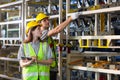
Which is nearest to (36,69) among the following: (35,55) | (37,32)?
(35,55)

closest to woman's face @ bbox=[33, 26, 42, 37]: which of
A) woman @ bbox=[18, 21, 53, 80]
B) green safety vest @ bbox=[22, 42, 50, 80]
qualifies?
woman @ bbox=[18, 21, 53, 80]

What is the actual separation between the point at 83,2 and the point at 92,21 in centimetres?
44

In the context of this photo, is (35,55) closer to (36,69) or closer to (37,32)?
(36,69)

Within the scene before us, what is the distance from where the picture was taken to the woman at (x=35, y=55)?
3514 millimetres

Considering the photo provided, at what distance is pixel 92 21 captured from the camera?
4465 millimetres

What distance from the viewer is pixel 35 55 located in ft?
11.6

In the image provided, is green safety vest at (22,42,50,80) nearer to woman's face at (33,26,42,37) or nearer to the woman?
the woman

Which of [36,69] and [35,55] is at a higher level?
[35,55]

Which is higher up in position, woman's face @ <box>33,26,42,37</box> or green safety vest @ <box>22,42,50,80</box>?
woman's face @ <box>33,26,42,37</box>

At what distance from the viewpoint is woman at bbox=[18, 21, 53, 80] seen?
351cm

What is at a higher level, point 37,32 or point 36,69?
point 37,32

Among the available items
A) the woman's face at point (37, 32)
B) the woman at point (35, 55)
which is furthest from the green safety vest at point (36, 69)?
the woman's face at point (37, 32)

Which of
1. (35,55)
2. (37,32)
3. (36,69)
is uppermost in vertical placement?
(37,32)

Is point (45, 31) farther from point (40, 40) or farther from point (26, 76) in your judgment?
point (26, 76)
